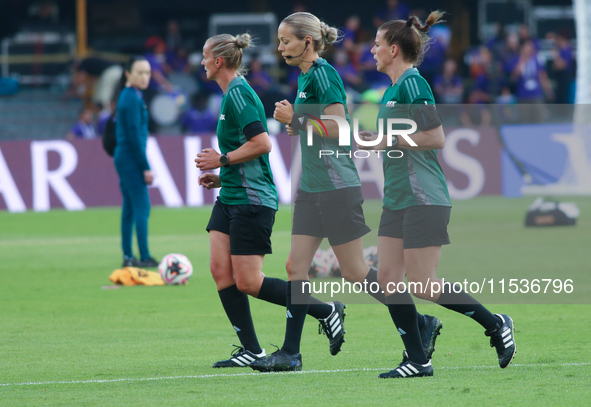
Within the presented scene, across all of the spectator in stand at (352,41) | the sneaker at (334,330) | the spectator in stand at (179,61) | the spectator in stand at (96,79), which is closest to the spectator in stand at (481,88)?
the spectator in stand at (352,41)

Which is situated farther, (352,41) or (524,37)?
(352,41)

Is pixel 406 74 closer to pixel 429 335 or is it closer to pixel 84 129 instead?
pixel 429 335

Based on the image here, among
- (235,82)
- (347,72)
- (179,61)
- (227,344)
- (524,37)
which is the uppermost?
(524,37)

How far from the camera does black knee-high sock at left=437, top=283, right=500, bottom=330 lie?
17.2 ft

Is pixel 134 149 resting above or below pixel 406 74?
below

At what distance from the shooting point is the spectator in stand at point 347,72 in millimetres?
22969

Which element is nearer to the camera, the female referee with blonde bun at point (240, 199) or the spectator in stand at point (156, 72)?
the female referee with blonde bun at point (240, 199)

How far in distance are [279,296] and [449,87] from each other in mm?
18699

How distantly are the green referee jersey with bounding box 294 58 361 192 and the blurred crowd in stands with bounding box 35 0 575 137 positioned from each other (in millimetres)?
15383

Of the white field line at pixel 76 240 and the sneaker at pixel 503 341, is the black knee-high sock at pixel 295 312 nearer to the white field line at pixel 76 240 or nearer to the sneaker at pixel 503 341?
the sneaker at pixel 503 341

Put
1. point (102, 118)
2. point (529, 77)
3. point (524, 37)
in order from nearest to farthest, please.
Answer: point (102, 118) → point (529, 77) → point (524, 37)

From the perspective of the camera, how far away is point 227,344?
6.57m

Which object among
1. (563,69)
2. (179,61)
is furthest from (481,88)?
(179,61)

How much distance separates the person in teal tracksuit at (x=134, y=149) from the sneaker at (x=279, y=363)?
16.0 ft
